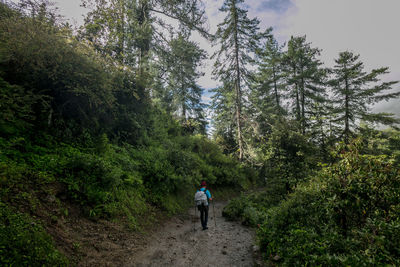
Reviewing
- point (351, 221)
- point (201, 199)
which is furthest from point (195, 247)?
point (351, 221)

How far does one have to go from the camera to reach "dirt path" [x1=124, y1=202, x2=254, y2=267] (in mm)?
4641

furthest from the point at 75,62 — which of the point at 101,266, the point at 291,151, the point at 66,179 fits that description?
the point at 291,151

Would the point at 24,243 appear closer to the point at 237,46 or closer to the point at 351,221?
the point at 351,221

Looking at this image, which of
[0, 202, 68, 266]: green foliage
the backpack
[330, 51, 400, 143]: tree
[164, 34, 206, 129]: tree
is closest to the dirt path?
the backpack

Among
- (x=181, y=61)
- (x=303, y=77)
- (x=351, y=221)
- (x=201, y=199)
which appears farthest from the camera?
(x=303, y=77)

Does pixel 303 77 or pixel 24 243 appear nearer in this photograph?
pixel 24 243

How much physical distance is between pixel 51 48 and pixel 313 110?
81.2ft

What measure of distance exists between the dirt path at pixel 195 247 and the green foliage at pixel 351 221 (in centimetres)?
111

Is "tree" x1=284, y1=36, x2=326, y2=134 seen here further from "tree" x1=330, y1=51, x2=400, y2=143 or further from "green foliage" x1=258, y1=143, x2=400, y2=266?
"green foliage" x1=258, y1=143, x2=400, y2=266

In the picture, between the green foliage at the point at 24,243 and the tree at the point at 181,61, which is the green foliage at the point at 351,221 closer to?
the green foliage at the point at 24,243

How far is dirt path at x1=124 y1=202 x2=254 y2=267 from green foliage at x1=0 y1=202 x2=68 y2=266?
1725 millimetres

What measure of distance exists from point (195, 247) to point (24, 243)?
4283 millimetres

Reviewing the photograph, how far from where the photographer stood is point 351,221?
394 centimetres

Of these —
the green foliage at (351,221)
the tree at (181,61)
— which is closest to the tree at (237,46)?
the tree at (181,61)
